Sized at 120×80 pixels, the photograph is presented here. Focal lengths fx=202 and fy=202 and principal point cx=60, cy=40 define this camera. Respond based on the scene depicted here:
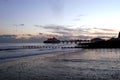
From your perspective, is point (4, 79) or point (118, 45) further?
point (118, 45)

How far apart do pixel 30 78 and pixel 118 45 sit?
7383 cm

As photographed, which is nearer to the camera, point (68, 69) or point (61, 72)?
point (61, 72)

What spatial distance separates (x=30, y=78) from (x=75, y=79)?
3533 millimetres

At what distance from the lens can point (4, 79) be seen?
50.4 feet

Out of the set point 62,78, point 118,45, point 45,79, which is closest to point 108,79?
point 62,78

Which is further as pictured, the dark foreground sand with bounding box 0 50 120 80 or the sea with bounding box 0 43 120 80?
the sea with bounding box 0 43 120 80

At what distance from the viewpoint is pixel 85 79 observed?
50.1ft

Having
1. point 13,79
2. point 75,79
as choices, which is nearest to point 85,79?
point 75,79

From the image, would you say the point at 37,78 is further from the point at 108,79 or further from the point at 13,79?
the point at 108,79

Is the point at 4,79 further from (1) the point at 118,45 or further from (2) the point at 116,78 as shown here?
(1) the point at 118,45

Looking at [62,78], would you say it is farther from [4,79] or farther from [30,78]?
[4,79]

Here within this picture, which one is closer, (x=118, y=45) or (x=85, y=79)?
(x=85, y=79)

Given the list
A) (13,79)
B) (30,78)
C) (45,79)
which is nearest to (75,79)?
(45,79)

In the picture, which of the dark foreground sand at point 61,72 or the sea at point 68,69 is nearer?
the dark foreground sand at point 61,72
